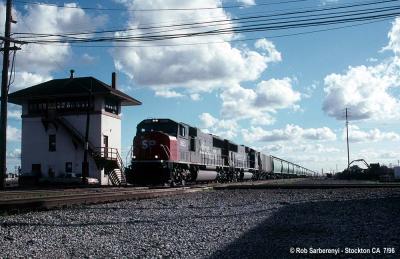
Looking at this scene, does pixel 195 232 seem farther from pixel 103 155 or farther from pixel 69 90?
pixel 69 90

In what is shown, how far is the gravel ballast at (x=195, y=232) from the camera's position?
6.99 meters

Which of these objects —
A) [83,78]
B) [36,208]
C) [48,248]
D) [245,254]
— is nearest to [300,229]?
[245,254]

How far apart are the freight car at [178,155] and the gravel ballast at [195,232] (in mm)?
11749

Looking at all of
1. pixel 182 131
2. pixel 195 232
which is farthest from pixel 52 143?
pixel 195 232

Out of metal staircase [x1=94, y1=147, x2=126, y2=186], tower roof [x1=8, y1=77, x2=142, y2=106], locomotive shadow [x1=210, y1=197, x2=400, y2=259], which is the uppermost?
tower roof [x1=8, y1=77, x2=142, y2=106]

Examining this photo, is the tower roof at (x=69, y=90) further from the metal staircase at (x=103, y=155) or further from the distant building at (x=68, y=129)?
the metal staircase at (x=103, y=155)

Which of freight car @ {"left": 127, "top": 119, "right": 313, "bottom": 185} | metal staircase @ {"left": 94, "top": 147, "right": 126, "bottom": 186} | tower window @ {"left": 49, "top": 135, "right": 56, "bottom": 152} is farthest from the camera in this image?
tower window @ {"left": 49, "top": 135, "right": 56, "bottom": 152}

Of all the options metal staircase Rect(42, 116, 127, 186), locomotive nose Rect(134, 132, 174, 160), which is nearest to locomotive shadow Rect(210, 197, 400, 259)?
locomotive nose Rect(134, 132, 174, 160)

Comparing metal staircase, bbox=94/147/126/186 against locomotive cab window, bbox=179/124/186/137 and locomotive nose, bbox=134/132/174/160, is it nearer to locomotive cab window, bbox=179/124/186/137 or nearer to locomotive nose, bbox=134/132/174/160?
locomotive cab window, bbox=179/124/186/137

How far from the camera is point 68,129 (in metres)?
38.4

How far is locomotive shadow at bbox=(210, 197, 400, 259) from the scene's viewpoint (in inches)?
281

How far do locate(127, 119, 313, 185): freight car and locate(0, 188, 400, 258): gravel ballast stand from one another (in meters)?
11.7

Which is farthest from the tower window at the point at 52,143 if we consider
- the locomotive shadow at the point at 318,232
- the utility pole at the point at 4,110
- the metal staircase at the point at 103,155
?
the locomotive shadow at the point at 318,232

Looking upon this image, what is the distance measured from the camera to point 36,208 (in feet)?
39.2
